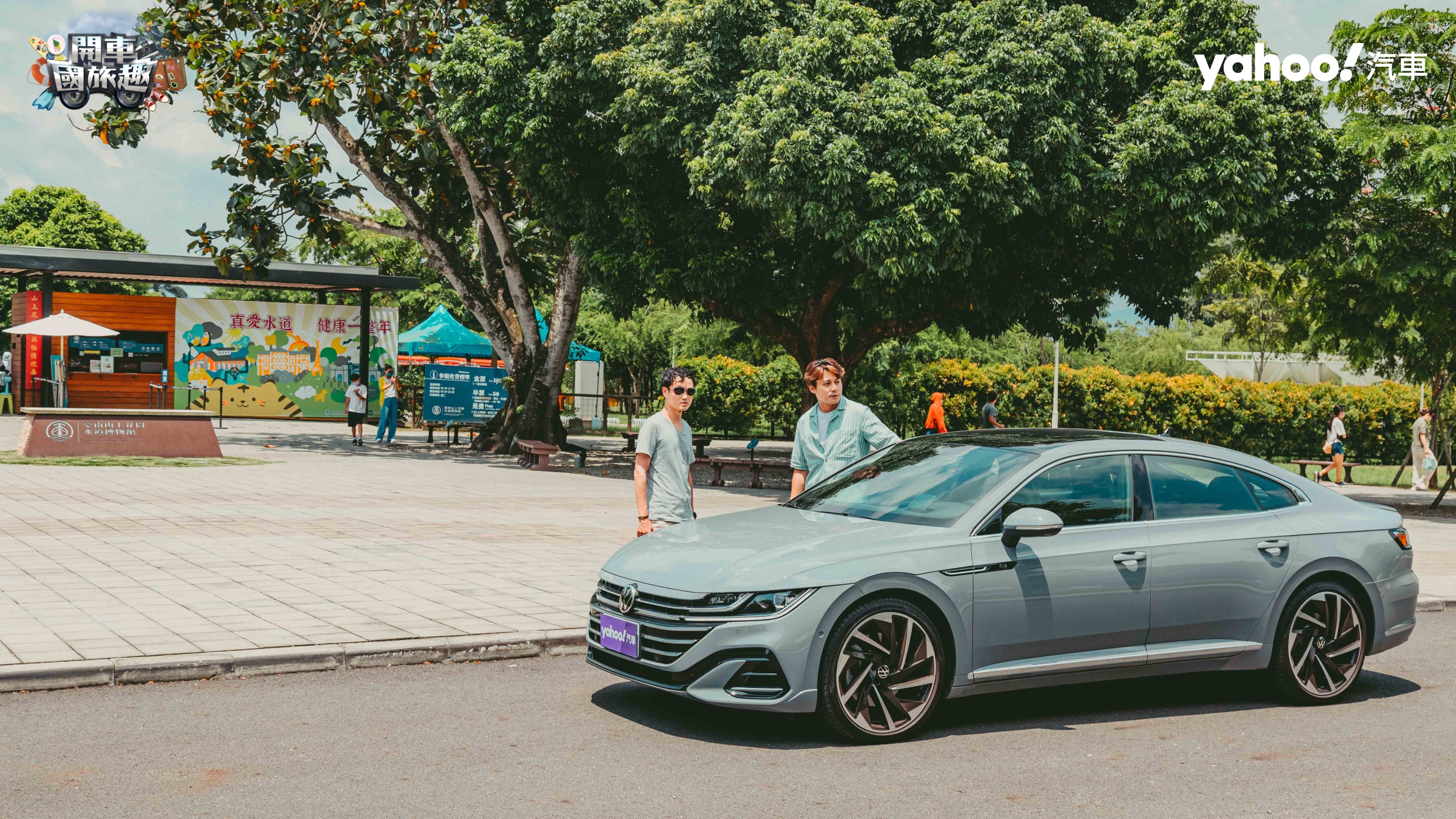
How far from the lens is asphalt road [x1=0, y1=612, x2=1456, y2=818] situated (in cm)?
468

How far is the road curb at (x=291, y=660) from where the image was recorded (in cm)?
617

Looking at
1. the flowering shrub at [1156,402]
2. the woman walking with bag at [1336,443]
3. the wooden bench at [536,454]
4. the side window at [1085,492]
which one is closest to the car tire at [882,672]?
the side window at [1085,492]

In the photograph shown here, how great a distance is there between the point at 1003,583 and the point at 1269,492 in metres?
1.90

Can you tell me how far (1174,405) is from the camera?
32625 millimetres

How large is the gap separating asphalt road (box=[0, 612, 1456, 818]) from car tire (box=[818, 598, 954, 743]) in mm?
120

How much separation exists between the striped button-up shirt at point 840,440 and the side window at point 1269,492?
197 cm

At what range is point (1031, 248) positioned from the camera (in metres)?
17.5

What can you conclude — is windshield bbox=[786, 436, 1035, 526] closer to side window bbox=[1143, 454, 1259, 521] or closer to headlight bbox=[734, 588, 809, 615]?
side window bbox=[1143, 454, 1259, 521]

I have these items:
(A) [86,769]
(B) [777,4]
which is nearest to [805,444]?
(A) [86,769]

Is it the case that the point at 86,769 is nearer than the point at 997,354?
Yes

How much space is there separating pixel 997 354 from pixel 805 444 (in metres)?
40.1

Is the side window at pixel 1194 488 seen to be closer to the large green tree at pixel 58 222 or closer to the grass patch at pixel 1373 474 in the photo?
the grass patch at pixel 1373 474

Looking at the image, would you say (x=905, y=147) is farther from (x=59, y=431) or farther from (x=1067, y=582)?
(x=59, y=431)

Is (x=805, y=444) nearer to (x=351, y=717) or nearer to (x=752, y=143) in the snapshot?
(x=351, y=717)
